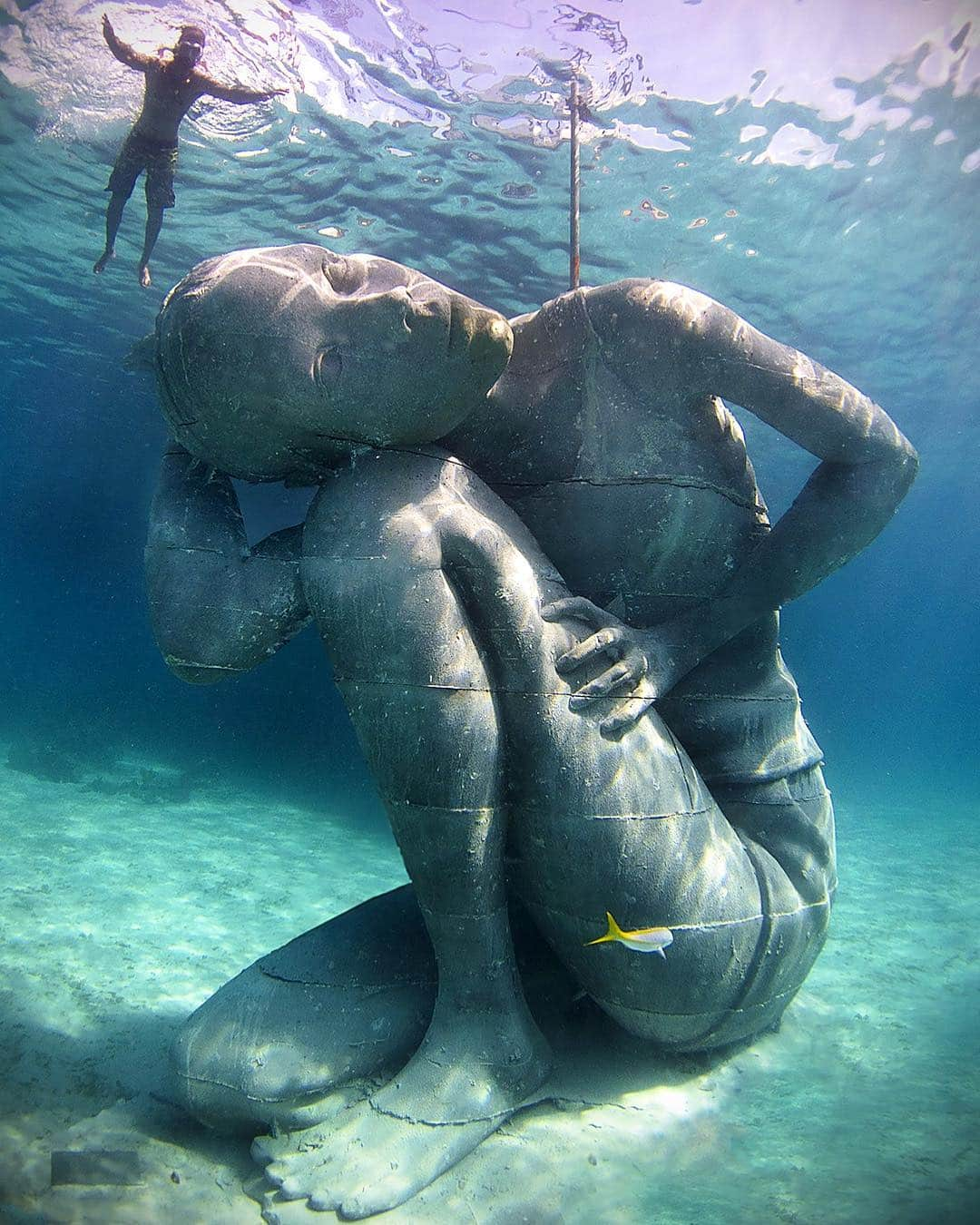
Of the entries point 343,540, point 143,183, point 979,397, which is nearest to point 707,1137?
point 343,540

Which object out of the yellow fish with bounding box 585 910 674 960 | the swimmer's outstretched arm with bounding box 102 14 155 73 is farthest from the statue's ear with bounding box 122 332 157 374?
the swimmer's outstretched arm with bounding box 102 14 155 73

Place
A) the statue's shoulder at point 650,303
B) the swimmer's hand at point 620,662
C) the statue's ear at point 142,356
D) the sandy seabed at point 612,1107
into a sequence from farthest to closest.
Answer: the statue's shoulder at point 650,303 → the statue's ear at point 142,356 → the swimmer's hand at point 620,662 → the sandy seabed at point 612,1107

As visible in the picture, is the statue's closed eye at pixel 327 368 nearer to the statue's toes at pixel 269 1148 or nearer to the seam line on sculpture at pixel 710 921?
the seam line on sculpture at pixel 710 921

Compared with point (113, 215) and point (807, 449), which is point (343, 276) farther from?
point (113, 215)

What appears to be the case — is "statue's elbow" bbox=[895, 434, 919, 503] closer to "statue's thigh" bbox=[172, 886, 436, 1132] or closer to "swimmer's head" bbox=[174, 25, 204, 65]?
"statue's thigh" bbox=[172, 886, 436, 1132]

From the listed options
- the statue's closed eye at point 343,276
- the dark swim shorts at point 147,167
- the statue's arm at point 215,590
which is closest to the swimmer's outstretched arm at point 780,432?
the statue's closed eye at point 343,276

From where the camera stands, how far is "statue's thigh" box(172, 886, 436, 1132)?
7.64 ft

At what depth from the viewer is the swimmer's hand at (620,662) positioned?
94.7 inches

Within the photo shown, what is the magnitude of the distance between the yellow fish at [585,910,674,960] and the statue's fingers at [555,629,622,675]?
819mm

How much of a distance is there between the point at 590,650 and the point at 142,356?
1.92 metres

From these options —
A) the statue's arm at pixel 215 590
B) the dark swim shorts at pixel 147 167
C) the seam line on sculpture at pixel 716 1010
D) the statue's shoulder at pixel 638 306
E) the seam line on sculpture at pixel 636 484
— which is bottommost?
the seam line on sculpture at pixel 716 1010

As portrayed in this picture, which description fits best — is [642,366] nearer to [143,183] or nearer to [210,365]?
[210,365]

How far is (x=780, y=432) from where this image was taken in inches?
106

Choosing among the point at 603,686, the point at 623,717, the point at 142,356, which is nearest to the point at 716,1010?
the point at 623,717
